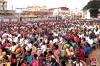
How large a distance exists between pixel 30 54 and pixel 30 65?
3.89 ft

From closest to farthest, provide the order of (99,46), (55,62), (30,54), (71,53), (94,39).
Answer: (55,62)
(30,54)
(71,53)
(94,39)
(99,46)

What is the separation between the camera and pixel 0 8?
347 ft

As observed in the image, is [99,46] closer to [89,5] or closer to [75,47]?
[75,47]

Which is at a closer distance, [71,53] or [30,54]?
[30,54]

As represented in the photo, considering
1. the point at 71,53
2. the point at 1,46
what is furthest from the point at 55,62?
the point at 1,46

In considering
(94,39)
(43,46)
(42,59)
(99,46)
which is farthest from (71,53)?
(99,46)

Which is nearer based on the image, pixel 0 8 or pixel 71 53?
pixel 71 53

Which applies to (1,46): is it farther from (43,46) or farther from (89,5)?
(89,5)

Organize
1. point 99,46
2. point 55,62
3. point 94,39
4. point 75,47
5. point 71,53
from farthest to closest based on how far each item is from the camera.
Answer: point 99,46 < point 94,39 < point 75,47 < point 71,53 < point 55,62

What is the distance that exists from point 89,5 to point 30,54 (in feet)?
290

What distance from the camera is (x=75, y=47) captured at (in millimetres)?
15578

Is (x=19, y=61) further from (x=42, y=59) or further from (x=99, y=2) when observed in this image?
(x=99, y=2)

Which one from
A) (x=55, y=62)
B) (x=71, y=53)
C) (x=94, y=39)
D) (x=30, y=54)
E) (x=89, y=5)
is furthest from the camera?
(x=89, y=5)

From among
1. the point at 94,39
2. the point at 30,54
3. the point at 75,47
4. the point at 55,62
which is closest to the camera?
the point at 55,62
